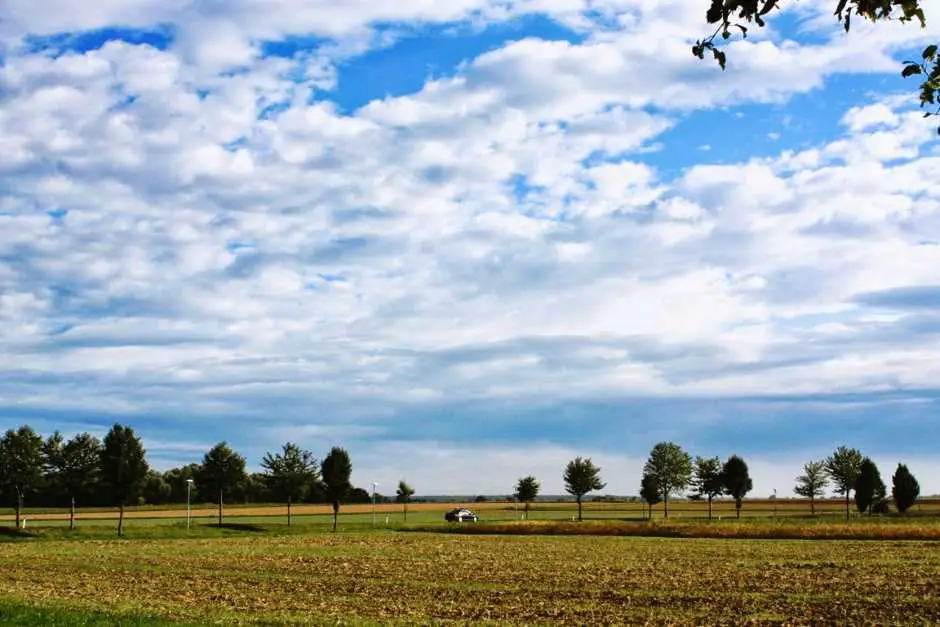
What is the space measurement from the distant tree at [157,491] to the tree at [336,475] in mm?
71190

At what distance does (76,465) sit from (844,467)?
91.2m

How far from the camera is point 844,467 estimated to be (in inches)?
4759

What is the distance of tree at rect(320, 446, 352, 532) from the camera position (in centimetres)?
9369

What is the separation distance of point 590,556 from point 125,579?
849 inches

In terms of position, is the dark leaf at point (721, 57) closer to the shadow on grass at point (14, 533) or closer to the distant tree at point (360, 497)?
the shadow on grass at point (14, 533)

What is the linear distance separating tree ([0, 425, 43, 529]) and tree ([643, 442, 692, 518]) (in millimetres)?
73571

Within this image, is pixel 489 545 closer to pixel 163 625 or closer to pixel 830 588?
pixel 830 588

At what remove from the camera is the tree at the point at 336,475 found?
93688 millimetres

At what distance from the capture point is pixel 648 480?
121312 mm

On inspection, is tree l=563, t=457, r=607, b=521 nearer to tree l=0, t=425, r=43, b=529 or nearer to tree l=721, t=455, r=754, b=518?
tree l=721, t=455, r=754, b=518

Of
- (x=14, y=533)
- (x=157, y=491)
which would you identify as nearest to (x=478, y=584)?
(x=14, y=533)

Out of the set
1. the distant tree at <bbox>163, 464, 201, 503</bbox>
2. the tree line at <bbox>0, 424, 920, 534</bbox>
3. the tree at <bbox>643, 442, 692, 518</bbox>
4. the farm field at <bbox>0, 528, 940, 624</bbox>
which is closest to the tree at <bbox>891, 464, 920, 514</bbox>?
the tree line at <bbox>0, 424, 920, 534</bbox>

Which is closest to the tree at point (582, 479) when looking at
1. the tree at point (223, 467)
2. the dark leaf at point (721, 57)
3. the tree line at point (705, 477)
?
the tree line at point (705, 477)

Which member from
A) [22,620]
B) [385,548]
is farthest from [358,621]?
[385,548]
